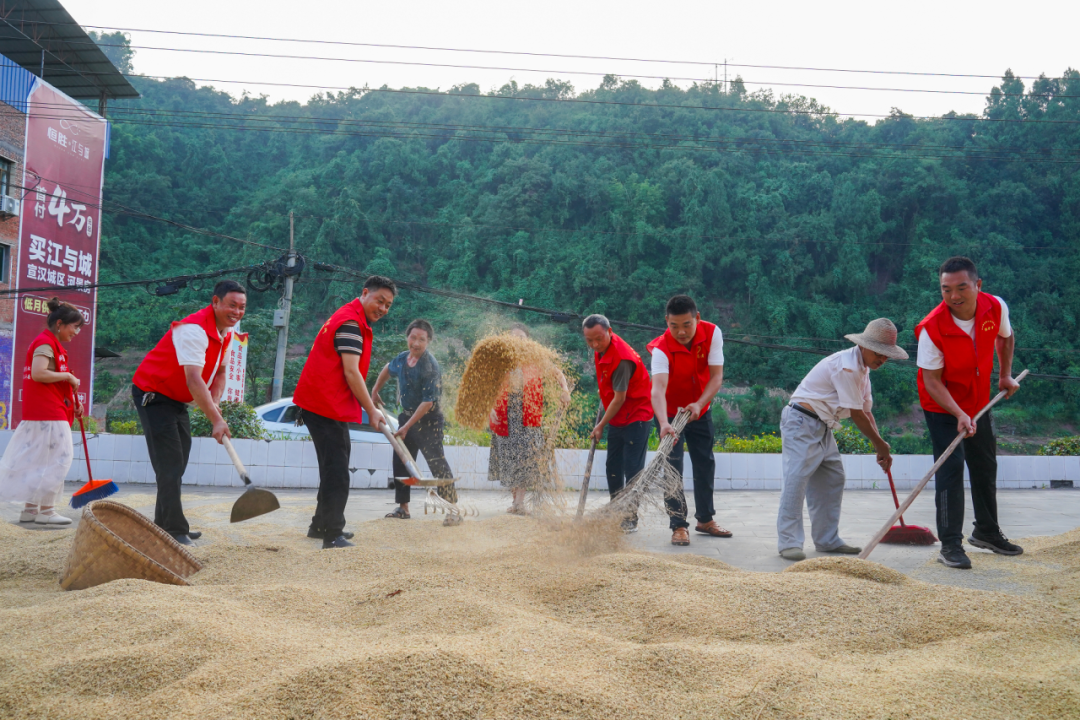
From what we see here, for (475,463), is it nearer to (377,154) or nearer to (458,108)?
(377,154)

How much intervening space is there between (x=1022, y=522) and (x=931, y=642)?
4522 mm

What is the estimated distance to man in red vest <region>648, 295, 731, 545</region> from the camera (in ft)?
15.0

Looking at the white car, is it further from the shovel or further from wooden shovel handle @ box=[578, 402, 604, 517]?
the shovel

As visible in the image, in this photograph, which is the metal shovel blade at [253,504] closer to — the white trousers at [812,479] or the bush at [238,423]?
the white trousers at [812,479]

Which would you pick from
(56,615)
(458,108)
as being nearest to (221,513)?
(56,615)

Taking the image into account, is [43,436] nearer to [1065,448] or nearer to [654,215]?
[1065,448]

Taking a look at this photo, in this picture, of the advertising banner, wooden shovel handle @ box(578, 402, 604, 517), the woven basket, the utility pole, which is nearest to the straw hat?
wooden shovel handle @ box(578, 402, 604, 517)

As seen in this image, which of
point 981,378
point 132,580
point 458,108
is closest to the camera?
point 132,580

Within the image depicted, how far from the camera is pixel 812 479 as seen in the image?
427cm

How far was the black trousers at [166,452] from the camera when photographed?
4.04 metres

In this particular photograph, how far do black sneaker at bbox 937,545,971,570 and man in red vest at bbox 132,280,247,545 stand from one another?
12.6 ft

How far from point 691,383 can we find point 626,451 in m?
0.63

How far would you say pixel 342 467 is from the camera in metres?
4.18

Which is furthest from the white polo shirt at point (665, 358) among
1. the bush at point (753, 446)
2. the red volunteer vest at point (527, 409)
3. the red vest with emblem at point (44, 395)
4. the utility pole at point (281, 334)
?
the utility pole at point (281, 334)
